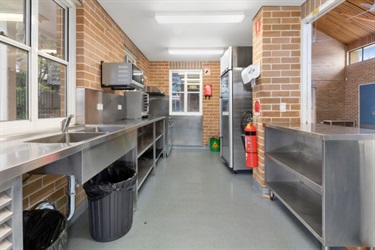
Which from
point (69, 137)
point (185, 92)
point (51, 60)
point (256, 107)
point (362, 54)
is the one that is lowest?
point (69, 137)

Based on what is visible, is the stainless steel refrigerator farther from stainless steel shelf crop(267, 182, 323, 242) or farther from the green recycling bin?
the green recycling bin

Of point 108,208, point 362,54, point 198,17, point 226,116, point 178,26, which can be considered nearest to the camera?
point 108,208

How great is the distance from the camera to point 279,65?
10.8 ft

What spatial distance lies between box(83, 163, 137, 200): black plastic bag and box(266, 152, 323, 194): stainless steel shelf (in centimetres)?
166

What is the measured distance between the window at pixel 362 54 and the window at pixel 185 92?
5.59 meters

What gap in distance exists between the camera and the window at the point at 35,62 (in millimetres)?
1899

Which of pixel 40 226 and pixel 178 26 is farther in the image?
pixel 178 26

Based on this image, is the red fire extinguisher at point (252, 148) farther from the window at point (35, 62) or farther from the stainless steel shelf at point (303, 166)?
the window at point (35, 62)

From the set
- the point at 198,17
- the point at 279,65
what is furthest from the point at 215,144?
the point at 198,17

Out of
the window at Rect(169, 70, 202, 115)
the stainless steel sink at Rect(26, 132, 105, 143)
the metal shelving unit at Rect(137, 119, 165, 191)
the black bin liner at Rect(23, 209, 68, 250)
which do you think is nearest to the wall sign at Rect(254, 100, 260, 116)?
the metal shelving unit at Rect(137, 119, 165, 191)

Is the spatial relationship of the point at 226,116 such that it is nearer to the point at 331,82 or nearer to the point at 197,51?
the point at 197,51

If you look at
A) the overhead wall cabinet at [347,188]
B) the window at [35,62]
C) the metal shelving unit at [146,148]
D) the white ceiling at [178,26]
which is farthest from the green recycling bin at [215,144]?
the overhead wall cabinet at [347,188]

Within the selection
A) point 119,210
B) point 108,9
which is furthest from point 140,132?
point 119,210

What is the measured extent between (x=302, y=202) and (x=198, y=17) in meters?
3.03
